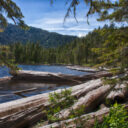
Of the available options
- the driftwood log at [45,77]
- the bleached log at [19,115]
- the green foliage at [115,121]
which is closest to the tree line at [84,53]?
the green foliage at [115,121]

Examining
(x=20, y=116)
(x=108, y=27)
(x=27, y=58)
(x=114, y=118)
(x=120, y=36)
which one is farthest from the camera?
(x=27, y=58)

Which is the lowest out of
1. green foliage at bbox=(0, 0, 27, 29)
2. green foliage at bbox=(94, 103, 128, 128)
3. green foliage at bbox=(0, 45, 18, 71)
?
green foliage at bbox=(94, 103, 128, 128)

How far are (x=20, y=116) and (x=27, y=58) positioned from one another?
76313mm

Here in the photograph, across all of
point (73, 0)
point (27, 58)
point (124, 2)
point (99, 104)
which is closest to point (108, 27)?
point (124, 2)

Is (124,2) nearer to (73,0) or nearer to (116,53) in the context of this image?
(116,53)

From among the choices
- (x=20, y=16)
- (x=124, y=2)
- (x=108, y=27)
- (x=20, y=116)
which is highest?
(x=124, y=2)

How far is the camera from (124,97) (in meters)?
4.97

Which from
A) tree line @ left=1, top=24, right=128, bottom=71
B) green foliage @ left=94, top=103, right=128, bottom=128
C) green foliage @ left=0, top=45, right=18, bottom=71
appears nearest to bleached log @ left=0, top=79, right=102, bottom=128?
green foliage @ left=0, top=45, right=18, bottom=71

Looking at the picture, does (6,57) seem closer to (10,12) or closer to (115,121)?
(10,12)

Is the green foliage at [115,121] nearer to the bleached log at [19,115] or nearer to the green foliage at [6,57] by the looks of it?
the bleached log at [19,115]

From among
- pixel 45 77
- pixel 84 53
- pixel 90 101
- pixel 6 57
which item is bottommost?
pixel 45 77

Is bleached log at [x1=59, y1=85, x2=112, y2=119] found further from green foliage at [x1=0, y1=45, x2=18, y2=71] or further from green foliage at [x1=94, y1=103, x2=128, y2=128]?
green foliage at [x1=0, y1=45, x2=18, y2=71]

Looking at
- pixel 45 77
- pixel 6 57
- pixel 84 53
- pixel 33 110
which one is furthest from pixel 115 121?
pixel 84 53

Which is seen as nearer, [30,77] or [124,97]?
[124,97]
